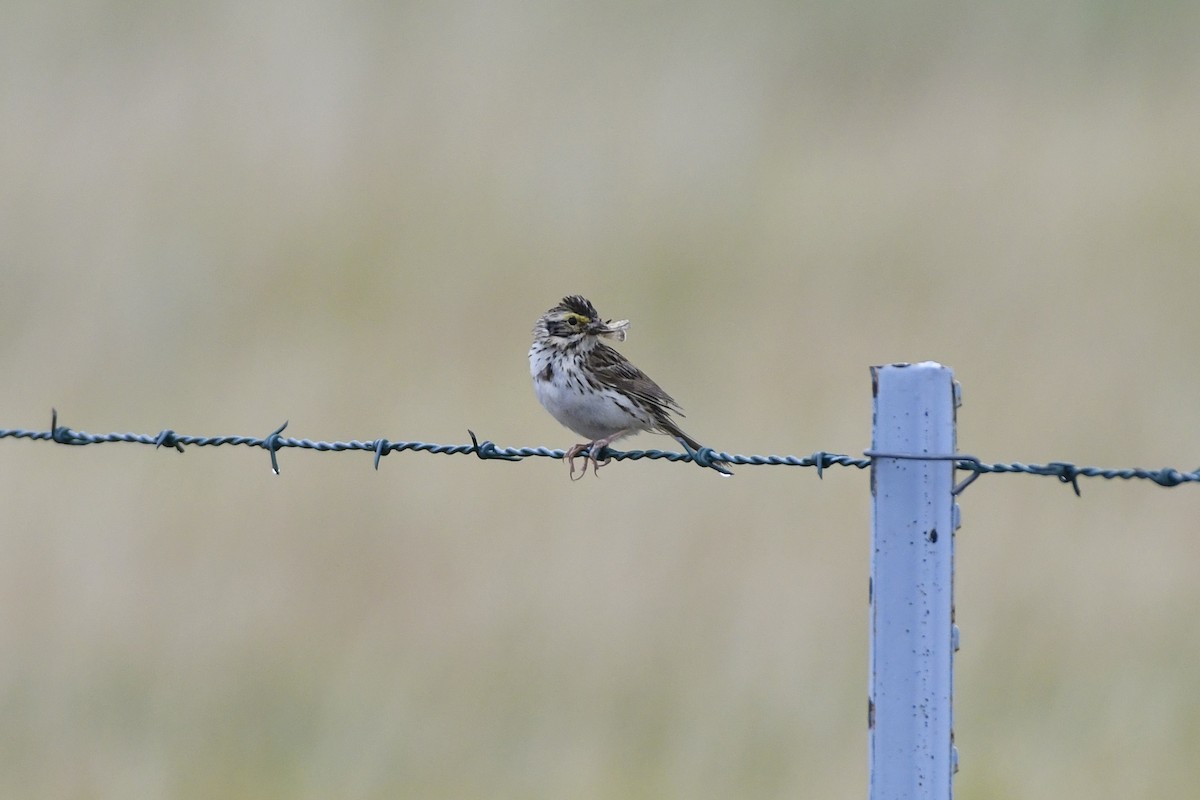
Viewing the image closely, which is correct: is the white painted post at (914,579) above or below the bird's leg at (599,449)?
below

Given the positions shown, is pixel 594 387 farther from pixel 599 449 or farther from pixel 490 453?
pixel 490 453

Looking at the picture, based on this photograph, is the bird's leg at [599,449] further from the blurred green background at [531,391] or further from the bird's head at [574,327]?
the blurred green background at [531,391]

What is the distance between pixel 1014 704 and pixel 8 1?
14519mm

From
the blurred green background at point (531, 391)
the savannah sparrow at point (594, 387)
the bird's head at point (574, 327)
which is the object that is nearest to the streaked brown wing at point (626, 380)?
the savannah sparrow at point (594, 387)

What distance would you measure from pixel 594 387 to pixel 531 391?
3914mm

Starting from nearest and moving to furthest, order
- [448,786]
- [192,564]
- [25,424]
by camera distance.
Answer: [448,786] → [192,564] → [25,424]

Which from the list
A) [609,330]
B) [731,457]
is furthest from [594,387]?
[731,457]

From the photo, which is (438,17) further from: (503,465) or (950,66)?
(503,465)

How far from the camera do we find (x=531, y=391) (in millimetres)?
11531

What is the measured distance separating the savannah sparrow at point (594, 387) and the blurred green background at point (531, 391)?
168cm

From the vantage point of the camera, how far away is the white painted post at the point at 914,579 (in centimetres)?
390

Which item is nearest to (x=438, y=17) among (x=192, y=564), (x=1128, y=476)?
(x=192, y=564)

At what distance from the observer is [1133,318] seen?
473 inches

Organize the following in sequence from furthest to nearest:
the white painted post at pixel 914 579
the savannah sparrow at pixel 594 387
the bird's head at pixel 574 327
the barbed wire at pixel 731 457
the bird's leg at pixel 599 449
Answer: the bird's head at pixel 574 327
the savannah sparrow at pixel 594 387
the bird's leg at pixel 599 449
the barbed wire at pixel 731 457
the white painted post at pixel 914 579
